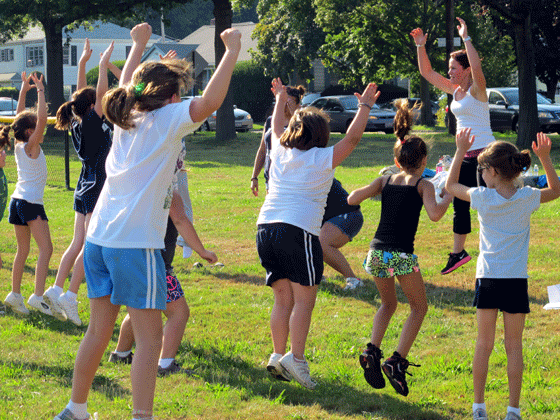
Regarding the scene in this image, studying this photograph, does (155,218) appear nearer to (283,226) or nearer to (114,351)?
(283,226)

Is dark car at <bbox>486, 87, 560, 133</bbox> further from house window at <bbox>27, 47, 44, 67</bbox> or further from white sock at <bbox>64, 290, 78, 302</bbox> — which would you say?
house window at <bbox>27, 47, 44, 67</bbox>

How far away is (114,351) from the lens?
5059mm

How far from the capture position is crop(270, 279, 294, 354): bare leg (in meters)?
4.57

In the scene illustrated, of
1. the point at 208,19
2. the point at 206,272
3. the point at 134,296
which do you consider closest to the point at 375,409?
the point at 134,296

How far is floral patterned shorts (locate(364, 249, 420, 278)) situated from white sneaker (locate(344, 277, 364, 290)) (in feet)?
8.08

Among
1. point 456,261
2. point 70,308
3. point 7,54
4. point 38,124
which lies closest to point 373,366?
point 70,308

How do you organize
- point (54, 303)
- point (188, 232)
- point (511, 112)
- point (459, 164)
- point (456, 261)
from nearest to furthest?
1. point (459, 164)
2. point (188, 232)
3. point (54, 303)
4. point (456, 261)
5. point (511, 112)

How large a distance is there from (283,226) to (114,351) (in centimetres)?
164

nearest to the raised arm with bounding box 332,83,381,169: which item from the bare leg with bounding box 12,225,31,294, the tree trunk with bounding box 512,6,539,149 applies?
the bare leg with bounding box 12,225,31,294

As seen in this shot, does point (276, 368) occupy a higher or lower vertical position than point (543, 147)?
lower

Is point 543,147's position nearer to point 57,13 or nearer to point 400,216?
point 400,216

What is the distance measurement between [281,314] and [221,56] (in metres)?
21.1

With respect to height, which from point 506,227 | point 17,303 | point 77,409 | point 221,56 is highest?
point 221,56

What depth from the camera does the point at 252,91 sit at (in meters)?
48.4
